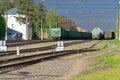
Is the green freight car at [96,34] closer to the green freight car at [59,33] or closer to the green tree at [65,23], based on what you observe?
the green freight car at [59,33]

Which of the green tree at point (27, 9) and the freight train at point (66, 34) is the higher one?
the green tree at point (27, 9)

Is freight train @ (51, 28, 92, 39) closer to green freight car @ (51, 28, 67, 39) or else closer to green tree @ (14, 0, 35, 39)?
green freight car @ (51, 28, 67, 39)

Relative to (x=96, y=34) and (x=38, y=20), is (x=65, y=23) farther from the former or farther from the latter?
(x=96, y=34)

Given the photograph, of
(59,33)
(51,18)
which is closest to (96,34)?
(59,33)

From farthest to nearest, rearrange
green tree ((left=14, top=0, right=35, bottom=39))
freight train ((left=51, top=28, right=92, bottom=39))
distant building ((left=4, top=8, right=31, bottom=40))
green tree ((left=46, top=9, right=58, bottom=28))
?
green tree ((left=46, top=9, right=58, bottom=28)) → distant building ((left=4, top=8, right=31, bottom=40)) → green tree ((left=14, top=0, right=35, bottom=39)) → freight train ((left=51, top=28, right=92, bottom=39))

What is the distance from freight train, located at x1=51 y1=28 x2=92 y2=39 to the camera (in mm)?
93119

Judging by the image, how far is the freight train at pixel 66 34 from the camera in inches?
3666

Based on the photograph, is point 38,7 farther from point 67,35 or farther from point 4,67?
point 4,67

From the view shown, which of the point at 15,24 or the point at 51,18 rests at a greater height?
the point at 51,18

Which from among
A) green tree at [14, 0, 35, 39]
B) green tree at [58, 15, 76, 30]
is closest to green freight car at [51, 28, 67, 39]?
green tree at [14, 0, 35, 39]

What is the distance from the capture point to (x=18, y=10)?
454ft

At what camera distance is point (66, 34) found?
100000 mm

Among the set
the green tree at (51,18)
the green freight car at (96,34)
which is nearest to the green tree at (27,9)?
the green tree at (51,18)

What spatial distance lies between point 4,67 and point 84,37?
94.1 meters
